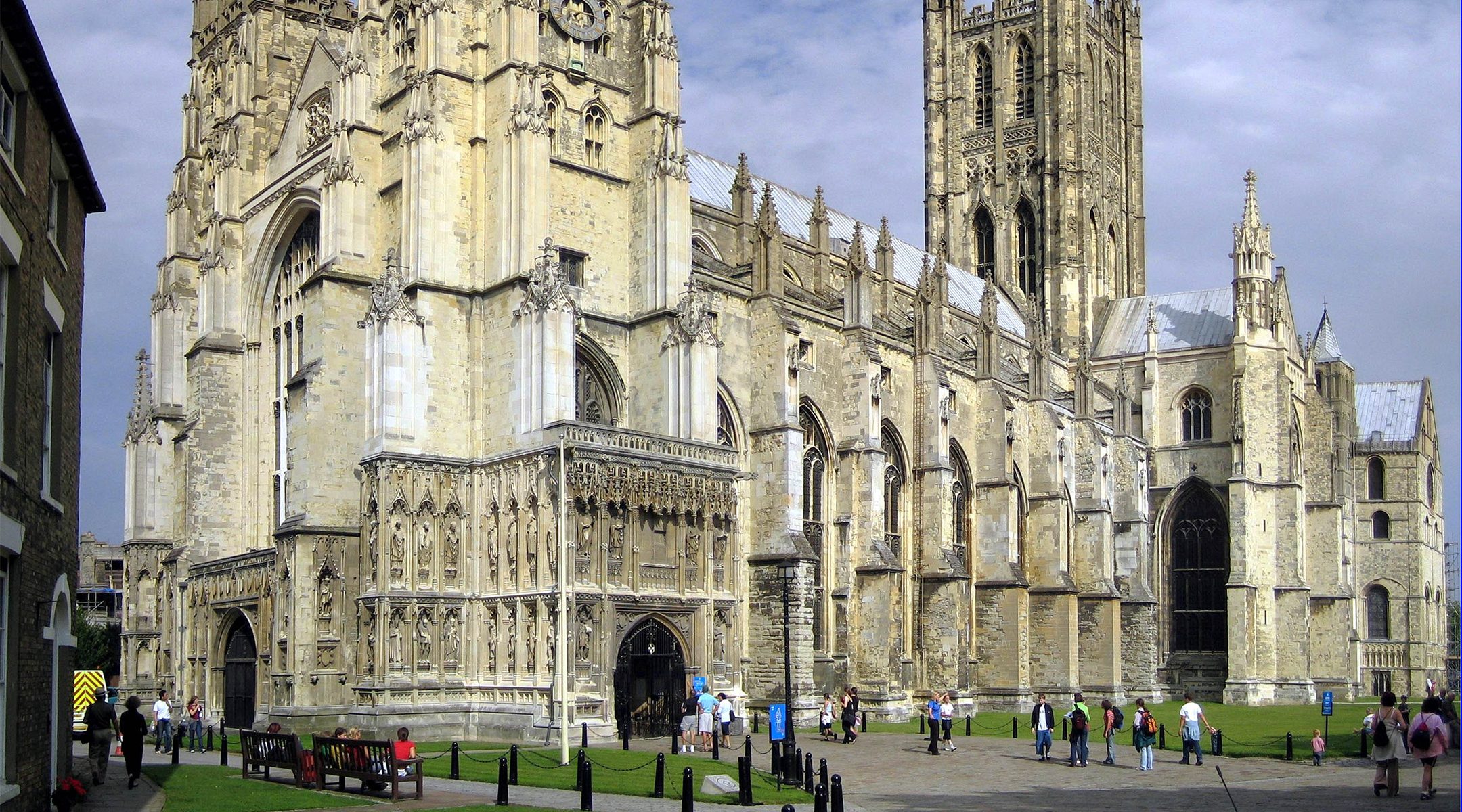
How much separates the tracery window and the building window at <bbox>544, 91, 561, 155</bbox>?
11203mm

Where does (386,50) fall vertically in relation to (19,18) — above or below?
above

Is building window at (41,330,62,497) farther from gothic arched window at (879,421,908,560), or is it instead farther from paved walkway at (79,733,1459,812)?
gothic arched window at (879,421,908,560)

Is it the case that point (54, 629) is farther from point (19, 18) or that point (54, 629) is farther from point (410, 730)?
point (410, 730)

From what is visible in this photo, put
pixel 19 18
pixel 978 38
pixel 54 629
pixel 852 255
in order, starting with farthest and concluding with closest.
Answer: pixel 978 38 → pixel 852 255 → pixel 54 629 → pixel 19 18

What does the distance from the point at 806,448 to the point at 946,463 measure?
20.2 ft

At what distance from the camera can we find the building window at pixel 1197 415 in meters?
66.8

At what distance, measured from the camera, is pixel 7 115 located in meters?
15.6

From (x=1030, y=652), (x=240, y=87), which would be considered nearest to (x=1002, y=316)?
(x=1030, y=652)

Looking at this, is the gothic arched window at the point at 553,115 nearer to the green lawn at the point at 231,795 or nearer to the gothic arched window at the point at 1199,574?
the green lawn at the point at 231,795

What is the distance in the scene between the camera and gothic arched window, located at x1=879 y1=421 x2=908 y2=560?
157 ft

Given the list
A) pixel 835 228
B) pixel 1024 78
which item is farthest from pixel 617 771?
pixel 1024 78

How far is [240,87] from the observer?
4250 centimetres

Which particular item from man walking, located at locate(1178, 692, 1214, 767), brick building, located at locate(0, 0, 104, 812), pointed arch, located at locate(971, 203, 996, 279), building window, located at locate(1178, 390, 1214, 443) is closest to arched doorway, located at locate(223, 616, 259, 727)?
brick building, located at locate(0, 0, 104, 812)

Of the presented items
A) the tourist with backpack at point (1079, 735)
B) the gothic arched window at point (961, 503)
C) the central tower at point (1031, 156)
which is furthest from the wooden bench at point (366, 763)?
the central tower at point (1031, 156)
